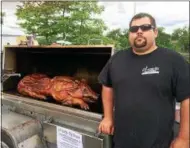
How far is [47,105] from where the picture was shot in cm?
295

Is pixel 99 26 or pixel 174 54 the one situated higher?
pixel 99 26

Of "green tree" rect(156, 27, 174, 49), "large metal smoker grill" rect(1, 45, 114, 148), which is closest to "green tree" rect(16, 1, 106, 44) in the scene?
"green tree" rect(156, 27, 174, 49)

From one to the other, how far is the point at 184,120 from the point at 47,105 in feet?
5.16

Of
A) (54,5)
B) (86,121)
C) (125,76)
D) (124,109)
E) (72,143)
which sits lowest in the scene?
(72,143)

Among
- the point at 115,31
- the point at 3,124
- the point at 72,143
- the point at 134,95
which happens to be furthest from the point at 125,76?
the point at 115,31

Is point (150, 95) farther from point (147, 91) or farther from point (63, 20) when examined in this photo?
point (63, 20)

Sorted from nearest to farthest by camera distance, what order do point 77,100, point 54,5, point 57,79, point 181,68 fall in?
point 181,68 → point 77,100 → point 57,79 → point 54,5

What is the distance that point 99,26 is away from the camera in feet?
37.1

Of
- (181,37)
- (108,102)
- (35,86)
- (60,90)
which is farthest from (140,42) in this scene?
(181,37)

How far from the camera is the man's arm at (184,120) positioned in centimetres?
197

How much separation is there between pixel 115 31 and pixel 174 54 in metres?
10.2

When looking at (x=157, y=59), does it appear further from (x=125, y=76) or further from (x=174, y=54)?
(x=125, y=76)

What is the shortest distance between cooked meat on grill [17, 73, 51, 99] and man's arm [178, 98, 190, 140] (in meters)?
2.02

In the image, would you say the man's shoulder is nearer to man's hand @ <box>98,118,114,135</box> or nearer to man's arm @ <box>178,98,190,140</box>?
man's arm @ <box>178,98,190,140</box>
